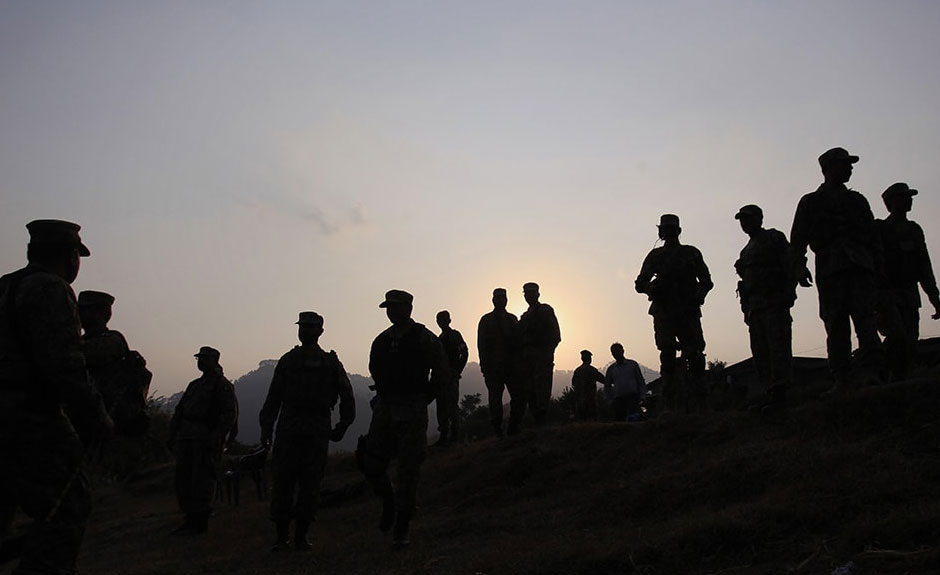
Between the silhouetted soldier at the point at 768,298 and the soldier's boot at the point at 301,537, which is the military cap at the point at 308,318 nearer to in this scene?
the soldier's boot at the point at 301,537

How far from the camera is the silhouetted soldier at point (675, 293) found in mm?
10648

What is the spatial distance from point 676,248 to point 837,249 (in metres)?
2.57

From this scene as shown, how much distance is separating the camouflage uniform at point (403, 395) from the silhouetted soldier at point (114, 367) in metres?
2.25

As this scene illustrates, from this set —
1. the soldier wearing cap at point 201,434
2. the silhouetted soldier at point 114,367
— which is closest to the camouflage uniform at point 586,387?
the soldier wearing cap at point 201,434

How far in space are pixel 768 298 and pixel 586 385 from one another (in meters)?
7.89

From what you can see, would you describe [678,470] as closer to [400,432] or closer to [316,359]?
[400,432]

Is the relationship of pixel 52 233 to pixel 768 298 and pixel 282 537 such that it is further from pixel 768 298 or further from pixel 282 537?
pixel 768 298

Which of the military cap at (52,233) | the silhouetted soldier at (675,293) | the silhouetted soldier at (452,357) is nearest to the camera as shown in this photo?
the military cap at (52,233)

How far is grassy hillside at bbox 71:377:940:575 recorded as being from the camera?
227 inches

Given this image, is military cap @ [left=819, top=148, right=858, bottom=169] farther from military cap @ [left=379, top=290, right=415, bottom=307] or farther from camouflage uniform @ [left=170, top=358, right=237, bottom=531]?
camouflage uniform @ [left=170, top=358, right=237, bottom=531]

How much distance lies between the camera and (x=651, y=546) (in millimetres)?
6020

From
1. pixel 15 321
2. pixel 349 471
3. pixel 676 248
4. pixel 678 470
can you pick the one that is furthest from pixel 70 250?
pixel 349 471

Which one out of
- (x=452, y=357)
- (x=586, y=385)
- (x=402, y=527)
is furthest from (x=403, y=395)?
(x=586, y=385)

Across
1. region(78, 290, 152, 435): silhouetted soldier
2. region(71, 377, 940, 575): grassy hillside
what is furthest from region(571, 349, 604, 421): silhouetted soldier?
region(78, 290, 152, 435): silhouetted soldier
